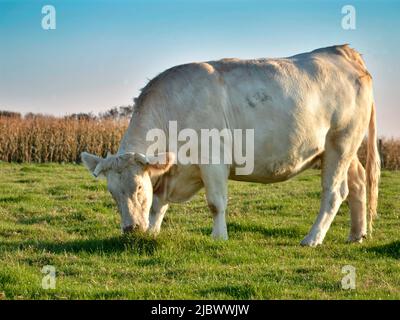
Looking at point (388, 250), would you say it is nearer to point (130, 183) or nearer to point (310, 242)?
point (310, 242)

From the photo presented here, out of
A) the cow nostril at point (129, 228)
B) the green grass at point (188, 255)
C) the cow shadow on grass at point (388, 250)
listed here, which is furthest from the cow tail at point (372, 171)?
the cow nostril at point (129, 228)

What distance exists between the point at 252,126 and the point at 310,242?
184cm

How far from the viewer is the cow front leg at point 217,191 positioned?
10.4 meters

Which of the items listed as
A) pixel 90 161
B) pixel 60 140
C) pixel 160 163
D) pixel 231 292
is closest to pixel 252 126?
pixel 160 163

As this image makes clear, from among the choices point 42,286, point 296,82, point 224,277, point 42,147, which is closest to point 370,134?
point 296,82

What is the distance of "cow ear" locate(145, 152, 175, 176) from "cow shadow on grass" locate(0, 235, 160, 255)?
101 centimetres

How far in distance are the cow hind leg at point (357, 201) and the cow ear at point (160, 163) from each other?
10.3 ft

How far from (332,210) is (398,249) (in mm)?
1371

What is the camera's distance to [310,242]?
35.1 ft

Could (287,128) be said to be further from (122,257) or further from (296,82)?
(122,257)

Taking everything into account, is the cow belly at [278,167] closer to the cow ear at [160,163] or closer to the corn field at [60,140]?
the cow ear at [160,163]

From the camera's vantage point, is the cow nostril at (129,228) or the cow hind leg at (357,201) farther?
the cow hind leg at (357,201)

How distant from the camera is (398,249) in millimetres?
10062

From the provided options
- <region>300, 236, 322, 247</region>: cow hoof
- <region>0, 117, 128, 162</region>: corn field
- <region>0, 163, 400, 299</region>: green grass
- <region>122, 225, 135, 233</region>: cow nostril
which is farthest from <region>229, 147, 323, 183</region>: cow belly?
<region>0, 117, 128, 162</region>: corn field
